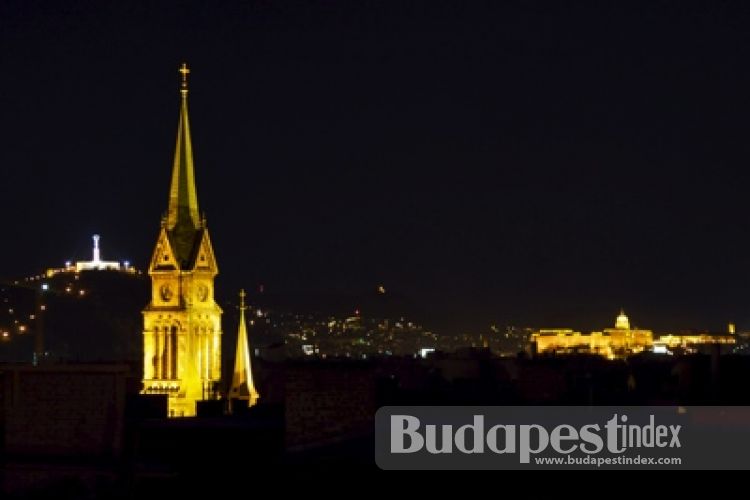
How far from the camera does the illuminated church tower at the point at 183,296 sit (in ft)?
316

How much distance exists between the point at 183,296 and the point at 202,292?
1.45m

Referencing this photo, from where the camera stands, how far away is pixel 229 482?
22.3 meters

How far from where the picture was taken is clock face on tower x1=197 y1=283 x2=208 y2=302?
99144 millimetres

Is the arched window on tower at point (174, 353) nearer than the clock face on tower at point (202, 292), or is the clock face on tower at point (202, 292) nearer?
the arched window on tower at point (174, 353)

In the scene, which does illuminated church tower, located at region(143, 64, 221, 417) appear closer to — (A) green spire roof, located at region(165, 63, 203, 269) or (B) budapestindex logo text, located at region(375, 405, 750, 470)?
(A) green spire roof, located at region(165, 63, 203, 269)

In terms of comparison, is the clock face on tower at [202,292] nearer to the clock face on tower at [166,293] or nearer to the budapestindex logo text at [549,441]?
the clock face on tower at [166,293]

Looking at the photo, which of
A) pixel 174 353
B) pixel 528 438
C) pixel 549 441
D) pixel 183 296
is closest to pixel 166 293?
pixel 183 296

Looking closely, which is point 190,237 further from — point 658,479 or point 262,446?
point 658,479

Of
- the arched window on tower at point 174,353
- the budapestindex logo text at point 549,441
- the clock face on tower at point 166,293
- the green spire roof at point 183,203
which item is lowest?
the budapestindex logo text at point 549,441

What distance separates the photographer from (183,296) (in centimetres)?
9844

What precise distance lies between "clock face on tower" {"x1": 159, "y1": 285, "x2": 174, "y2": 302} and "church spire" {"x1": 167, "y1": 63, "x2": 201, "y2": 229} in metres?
3.68

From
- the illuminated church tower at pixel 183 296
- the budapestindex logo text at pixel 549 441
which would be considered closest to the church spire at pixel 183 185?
the illuminated church tower at pixel 183 296

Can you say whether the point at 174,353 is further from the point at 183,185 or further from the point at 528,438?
the point at 528,438

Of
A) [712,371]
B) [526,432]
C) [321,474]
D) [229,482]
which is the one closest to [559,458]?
[526,432]
